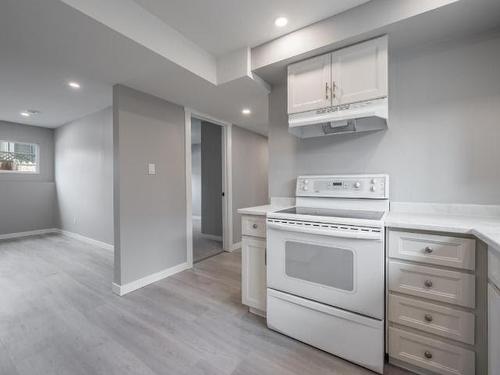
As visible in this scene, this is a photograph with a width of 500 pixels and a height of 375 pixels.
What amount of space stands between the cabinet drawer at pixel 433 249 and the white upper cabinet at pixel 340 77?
38.3 inches

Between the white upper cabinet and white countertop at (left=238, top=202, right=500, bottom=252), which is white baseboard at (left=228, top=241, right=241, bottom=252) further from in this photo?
the white upper cabinet

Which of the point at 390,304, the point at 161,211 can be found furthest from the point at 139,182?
the point at 390,304

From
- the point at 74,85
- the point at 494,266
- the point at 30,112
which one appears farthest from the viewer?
the point at 30,112

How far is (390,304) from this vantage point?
138cm

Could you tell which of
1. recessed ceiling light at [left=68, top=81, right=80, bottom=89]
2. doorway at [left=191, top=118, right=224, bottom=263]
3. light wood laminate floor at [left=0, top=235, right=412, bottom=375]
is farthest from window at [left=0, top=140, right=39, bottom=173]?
doorway at [left=191, top=118, right=224, bottom=263]

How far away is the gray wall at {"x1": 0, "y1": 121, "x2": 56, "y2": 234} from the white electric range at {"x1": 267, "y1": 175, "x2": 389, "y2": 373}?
570 centimetres

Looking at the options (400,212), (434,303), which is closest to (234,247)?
(400,212)

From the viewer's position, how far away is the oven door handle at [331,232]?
1324 mm

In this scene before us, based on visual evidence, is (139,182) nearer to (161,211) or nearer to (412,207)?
(161,211)

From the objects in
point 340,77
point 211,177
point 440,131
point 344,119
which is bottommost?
point 211,177

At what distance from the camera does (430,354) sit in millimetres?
1297

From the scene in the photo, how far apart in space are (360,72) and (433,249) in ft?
4.17

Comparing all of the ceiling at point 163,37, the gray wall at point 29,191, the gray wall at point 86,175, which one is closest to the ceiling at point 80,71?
the ceiling at point 163,37

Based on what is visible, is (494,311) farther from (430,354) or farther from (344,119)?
(344,119)
